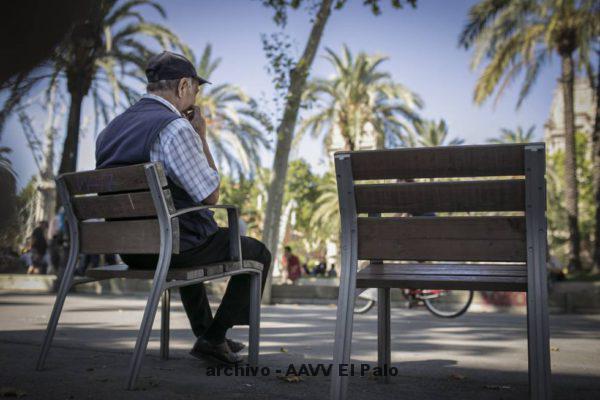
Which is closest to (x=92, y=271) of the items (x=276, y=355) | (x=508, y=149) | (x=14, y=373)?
(x=14, y=373)

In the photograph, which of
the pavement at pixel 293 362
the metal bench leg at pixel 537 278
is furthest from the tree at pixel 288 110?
the metal bench leg at pixel 537 278

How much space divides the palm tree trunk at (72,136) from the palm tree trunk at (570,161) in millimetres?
13407

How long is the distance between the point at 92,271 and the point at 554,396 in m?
2.31

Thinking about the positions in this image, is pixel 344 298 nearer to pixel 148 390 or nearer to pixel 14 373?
pixel 148 390

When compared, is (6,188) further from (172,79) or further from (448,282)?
(172,79)

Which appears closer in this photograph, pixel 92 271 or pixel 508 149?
pixel 508 149

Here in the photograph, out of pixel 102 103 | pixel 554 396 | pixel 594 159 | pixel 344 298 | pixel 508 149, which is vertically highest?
pixel 102 103

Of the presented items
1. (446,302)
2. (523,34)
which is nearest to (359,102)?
(523,34)

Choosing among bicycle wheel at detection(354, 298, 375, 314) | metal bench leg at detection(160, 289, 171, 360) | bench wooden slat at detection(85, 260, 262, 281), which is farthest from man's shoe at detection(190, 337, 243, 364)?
bicycle wheel at detection(354, 298, 375, 314)

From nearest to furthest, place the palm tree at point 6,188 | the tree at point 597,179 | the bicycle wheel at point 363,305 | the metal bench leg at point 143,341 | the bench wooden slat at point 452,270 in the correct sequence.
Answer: the palm tree at point 6,188, the bench wooden slat at point 452,270, the metal bench leg at point 143,341, the bicycle wheel at point 363,305, the tree at point 597,179

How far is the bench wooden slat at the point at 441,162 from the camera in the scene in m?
2.42

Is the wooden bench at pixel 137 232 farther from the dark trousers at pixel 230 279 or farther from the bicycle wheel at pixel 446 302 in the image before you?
the bicycle wheel at pixel 446 302

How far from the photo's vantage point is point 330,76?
25.8m

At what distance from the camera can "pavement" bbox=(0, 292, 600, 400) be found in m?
3.01
